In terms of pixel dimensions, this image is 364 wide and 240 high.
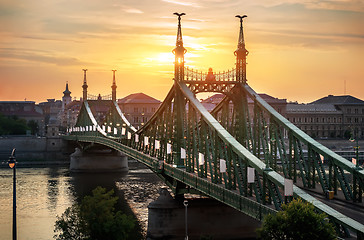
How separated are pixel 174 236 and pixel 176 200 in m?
3.48

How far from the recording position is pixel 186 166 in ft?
186

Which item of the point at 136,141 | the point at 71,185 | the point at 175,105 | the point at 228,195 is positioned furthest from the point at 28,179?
the point at 228,195

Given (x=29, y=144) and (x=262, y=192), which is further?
(x=29, y=144)

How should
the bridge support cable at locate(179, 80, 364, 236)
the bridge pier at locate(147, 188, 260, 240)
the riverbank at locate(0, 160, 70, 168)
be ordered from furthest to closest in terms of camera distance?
the riverbank at locate(0, 160, 70, 168) → the bridge pier at locate(147, 188, 260, 240) → the bridge support cable at locate(179, 80, 364, 236)

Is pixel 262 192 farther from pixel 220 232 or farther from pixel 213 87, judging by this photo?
pixel 213 87

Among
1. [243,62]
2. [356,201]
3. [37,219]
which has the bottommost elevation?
[37,219]

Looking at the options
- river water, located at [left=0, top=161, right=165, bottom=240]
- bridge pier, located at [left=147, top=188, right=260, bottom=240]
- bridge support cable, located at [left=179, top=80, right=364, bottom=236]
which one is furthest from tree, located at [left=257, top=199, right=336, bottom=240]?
river water, located at [left=0, top=161, right=165, bottom=240]

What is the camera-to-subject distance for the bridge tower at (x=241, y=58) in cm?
6116

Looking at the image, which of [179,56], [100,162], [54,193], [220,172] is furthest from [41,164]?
[220,172]

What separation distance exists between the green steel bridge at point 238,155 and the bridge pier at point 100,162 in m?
45.6

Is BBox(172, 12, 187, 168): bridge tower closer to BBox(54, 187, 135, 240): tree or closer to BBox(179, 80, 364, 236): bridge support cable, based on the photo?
BBox(179, 80, 364, 236): bridge support cable

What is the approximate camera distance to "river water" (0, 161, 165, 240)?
64938 mm

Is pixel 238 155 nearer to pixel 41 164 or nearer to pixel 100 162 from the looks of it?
Answer: pixel 100 162

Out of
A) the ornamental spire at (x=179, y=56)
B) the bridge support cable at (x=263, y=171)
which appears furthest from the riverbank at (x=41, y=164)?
the bridge support cable at (x=263, y=171)
